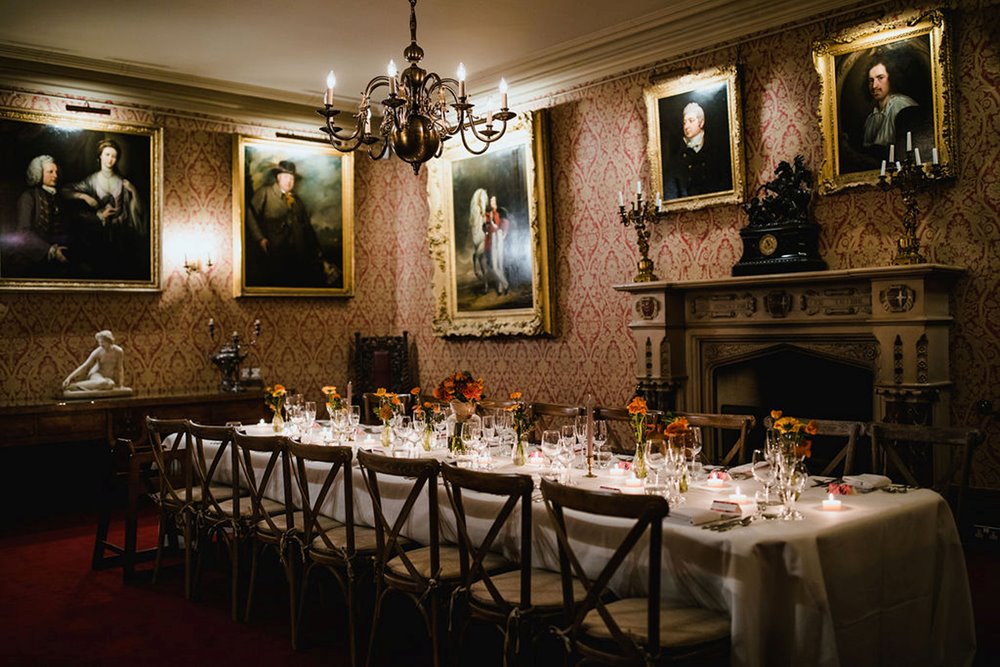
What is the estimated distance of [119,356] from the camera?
23.4 feet

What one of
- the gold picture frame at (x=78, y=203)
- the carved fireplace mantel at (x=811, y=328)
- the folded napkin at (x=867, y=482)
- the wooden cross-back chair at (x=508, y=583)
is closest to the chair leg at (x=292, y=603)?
the wooden cross-back chair at (x=508, y=583)

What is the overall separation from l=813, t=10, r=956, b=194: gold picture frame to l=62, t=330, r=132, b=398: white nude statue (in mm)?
5628

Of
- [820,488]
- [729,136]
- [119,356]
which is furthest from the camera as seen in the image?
[119,356]

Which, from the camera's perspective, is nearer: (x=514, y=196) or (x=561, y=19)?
(x=561, y=19)

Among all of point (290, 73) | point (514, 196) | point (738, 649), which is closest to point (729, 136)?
point (514, 196)

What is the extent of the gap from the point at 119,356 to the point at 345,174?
2.89 metres

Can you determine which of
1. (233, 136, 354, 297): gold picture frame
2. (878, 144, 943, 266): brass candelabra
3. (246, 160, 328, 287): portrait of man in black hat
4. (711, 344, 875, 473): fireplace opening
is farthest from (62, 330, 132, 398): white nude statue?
(878, 144, 943, 266): brass candelabra

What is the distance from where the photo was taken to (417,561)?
347 centimetres

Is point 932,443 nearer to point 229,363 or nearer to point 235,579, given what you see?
point 235,579

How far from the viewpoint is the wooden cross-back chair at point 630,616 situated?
2.48 metres

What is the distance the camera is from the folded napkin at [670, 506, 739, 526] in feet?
9.29

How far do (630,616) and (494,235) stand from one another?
5419 millimetres

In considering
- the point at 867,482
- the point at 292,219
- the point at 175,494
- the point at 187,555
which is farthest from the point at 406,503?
the point at 292,219

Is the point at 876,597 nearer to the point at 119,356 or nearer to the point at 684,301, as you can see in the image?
the point at 684,301
